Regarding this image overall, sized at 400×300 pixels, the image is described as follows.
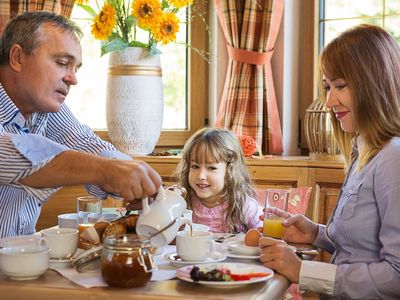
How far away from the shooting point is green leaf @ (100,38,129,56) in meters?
3.18

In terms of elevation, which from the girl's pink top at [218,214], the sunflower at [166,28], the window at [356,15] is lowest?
the girl's pink top at [218,214]

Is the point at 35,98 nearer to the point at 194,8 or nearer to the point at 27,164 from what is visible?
the point at 27,164

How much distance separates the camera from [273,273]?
1487mm

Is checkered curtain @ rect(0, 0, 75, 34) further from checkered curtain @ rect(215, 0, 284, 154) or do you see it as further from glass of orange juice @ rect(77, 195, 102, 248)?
glass of orange juice @ rect(77, 195, 102, 248)

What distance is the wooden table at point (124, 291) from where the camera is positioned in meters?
1.32

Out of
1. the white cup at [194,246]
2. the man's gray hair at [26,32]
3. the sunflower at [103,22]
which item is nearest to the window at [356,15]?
the sunflower at [103,22]

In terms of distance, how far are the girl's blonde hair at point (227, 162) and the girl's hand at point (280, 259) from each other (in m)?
0.91

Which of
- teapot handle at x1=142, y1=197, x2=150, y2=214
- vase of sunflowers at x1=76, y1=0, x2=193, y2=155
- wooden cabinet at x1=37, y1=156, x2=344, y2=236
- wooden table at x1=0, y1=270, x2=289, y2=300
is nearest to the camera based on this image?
wooden table at x1=0, y1=270, x2=289, y2=300

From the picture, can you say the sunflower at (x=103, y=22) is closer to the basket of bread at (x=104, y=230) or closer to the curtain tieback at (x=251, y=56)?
the curtain tieback at (x=251, y=56)

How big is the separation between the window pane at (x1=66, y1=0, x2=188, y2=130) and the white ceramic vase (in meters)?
0.35

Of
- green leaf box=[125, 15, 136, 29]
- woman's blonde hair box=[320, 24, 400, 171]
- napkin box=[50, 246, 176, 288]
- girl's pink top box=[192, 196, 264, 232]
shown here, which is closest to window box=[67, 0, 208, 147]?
green leaf box=[125, 15, 136, 29]

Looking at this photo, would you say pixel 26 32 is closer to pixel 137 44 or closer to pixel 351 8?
pixel 137 44

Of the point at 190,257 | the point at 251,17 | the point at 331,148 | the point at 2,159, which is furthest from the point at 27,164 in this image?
the point at 251,17

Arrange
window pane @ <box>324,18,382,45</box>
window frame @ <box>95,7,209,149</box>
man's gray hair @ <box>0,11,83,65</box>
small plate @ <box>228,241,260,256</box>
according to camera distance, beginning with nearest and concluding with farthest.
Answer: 1. small plate @ <box>228,241,260,256</box>
2. man's gray hair @ <box>0,11,83,65</box>
3. window pane @ <box>324,18,382,45</box>
4. window frame @ <box>95,7,209,149</box>
